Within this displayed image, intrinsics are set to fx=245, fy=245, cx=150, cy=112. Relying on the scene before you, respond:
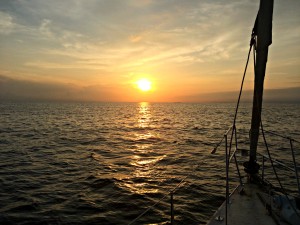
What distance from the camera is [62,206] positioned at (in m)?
11.1

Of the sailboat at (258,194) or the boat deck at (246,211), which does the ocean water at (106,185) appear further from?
the sailboat at (258,194)

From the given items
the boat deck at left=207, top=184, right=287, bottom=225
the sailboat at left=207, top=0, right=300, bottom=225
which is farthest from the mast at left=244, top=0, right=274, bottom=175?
the boat deck at left=207, top=184, right=287, bottom=225

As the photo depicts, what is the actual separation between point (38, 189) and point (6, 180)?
109 inches

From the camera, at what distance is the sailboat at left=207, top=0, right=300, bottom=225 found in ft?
22.3

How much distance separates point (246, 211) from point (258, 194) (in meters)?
1.48

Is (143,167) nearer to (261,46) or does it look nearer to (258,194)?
(258,194)

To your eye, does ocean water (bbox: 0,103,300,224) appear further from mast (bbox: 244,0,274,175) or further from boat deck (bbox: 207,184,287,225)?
mast (bbox: 244,0,274,175)

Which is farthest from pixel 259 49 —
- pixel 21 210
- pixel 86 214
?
pixel 21 210

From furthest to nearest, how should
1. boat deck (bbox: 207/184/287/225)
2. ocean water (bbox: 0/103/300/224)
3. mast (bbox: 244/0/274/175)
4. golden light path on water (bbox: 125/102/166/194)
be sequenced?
1. golden light path on water (bbox: 125/102/166/194)
2. ocean water (bbox: 0/103/300/224)
3. mast (bbox: 244/0/274/175)
4. boat deck (bbox: 207/184/287/225)

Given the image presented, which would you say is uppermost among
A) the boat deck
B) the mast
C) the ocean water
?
the mast

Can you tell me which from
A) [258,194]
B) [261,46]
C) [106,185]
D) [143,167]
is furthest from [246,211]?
[143,167]

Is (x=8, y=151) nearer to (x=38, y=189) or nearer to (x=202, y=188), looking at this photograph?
(x=38, y=189)

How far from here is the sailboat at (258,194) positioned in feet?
22.3

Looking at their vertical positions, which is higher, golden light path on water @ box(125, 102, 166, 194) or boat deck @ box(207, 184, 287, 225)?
boat deck @ box(207, 184, 287, 225)
